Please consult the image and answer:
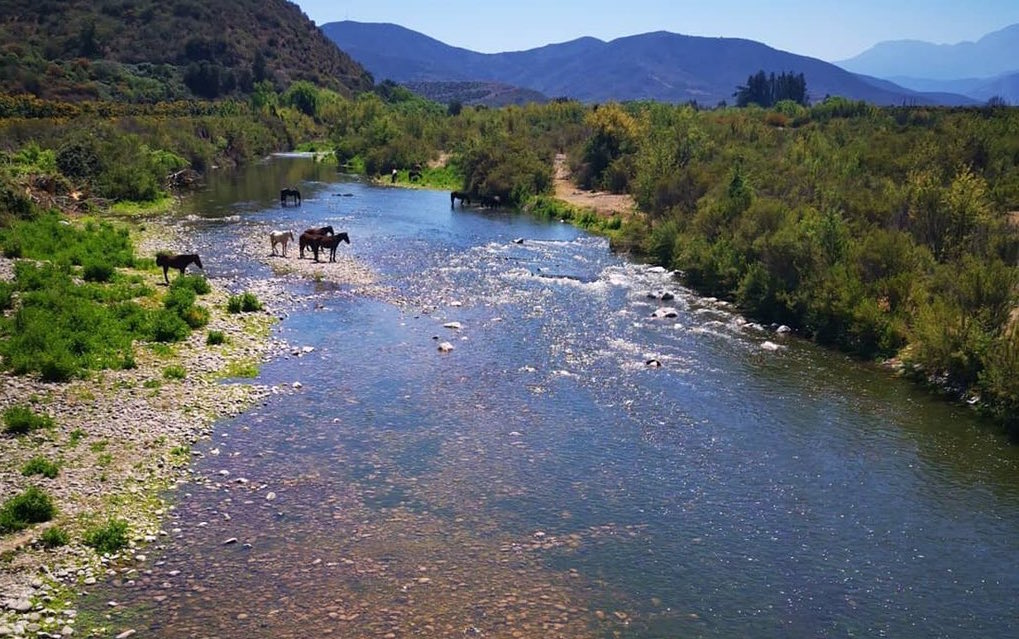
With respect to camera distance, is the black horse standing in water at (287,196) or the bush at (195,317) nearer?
the bush at (195,317)

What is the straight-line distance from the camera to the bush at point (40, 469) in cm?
1586

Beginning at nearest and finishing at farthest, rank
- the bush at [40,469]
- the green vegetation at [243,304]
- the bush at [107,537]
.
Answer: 1. the bush at [107,537]
2. the bush at [40,469]
3. the green vegetation at [243,304]

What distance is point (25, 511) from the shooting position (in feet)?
47.0

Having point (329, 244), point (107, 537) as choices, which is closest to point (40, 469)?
point (107, 537)

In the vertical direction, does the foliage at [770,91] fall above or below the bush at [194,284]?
above

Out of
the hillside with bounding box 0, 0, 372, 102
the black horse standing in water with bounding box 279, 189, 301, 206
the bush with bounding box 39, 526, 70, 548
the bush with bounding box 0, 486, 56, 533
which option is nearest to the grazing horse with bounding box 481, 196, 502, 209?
the black horse standing in water with bounding box 279, 189, 301, 206

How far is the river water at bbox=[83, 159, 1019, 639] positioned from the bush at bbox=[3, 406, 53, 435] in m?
3.74

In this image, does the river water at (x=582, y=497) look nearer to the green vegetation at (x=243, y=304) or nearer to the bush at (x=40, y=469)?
the green vegetation at (x=243, y=304)

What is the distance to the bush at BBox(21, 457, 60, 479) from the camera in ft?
52.0

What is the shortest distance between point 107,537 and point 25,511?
166 cm

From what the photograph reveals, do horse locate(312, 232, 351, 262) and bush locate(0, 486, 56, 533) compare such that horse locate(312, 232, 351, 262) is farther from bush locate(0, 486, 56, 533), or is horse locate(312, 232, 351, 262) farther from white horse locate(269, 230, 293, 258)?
bush locate(0, 486, 56, 533)

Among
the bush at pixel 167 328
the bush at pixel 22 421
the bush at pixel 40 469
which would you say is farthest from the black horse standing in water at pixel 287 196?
the bush at pixel 40 469

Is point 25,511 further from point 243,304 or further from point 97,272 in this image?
point 97,272

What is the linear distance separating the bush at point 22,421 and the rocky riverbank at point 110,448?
19 centimetres
